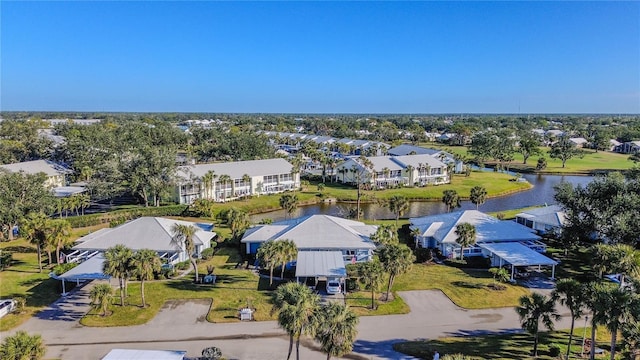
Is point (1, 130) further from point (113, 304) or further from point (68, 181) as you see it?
point (113, 304)

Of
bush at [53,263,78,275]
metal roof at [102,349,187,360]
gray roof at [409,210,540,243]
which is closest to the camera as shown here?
metal roof at [102,349,187,360]

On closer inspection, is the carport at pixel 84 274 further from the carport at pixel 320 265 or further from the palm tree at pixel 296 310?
the palm tree at pixel 296 310

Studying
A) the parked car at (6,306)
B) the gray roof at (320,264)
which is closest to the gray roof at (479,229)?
the gray roof at (320,264)

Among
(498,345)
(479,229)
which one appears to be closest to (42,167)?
(479,229)

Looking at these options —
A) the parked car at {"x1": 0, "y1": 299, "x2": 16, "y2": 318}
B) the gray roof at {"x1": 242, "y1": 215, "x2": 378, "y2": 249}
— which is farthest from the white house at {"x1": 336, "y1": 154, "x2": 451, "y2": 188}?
the parked car at {"x1": 0, "y1": 299, "x2": 16, "y2": 318}

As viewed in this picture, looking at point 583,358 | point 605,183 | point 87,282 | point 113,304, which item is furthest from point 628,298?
point 87,282

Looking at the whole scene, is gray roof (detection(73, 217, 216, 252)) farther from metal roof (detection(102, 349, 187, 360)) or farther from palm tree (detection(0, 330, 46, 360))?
palm tree (detection(0, 330, 46, 360))

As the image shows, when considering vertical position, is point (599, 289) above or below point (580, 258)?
above
